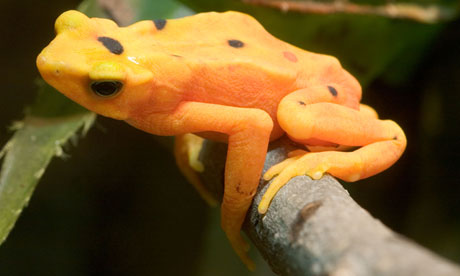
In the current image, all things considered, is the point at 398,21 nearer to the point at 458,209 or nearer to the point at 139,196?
the point at 458,209

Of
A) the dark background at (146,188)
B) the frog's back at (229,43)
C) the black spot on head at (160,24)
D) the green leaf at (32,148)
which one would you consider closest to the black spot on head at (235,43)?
the frog's back at (229,43)

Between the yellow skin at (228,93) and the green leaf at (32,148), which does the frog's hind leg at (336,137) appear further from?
the green leaf at (32,148)

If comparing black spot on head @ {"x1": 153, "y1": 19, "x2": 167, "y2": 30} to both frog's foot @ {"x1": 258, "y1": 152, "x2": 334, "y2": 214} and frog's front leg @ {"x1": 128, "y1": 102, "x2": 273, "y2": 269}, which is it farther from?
frog's foot @ {"x1": 258, "y1": 152, "x2": 334, "y2": 214}

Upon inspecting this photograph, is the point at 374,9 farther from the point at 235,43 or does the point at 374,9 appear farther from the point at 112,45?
the point at 112,45

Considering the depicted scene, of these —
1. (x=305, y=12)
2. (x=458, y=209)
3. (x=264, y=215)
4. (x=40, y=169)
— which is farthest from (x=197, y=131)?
(x=458, y=209)

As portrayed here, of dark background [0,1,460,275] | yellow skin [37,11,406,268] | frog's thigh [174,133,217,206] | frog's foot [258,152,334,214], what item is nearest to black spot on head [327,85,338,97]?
yellow skin [37,11,406,268]
